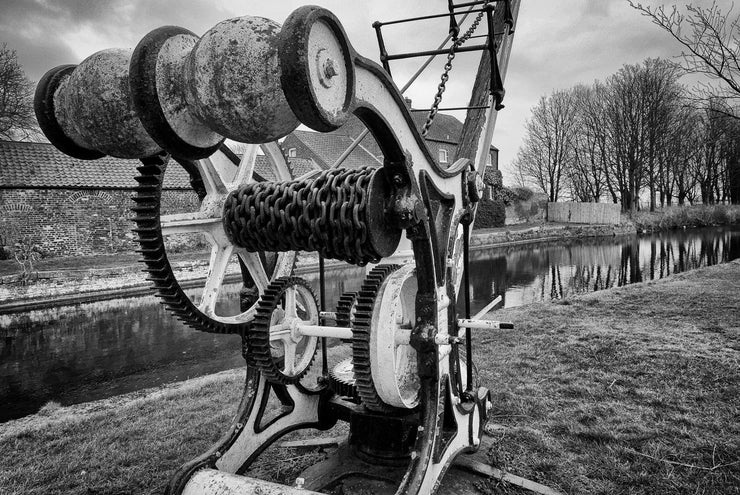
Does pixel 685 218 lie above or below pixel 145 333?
above

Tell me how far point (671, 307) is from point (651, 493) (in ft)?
19.6

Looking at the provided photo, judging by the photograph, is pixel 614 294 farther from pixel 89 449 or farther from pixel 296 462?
pixel 89 449

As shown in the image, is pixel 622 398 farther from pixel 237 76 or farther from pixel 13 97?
pixel 13 97

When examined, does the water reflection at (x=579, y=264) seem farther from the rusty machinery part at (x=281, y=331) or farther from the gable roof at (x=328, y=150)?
the gable roof at (x=328, y=150)

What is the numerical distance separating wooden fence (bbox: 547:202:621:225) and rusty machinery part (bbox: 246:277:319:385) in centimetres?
3767

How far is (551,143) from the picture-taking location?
4381 centimetres

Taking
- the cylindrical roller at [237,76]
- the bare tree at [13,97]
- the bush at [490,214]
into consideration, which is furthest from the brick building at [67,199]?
the cylindrical roller at [237,76]

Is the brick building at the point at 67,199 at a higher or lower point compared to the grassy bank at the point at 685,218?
higher

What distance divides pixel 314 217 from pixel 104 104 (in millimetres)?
834

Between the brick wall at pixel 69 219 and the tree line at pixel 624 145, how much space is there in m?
32.5

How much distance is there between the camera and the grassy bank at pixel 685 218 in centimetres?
3600

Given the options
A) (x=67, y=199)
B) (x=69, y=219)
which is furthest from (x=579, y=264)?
(x=67, y=199)

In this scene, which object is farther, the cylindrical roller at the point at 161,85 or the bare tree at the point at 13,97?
the bare tree at the point at 13,97

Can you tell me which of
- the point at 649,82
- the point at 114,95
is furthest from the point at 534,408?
the point at 649,82
